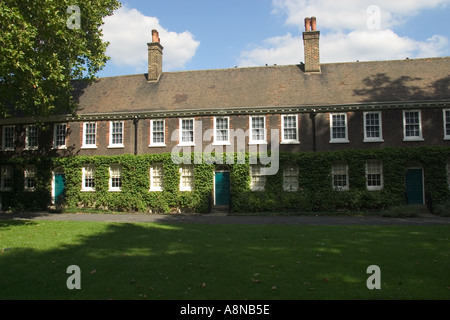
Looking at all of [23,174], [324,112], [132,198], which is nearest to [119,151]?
[132,198]

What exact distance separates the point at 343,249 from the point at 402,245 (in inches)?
77.4

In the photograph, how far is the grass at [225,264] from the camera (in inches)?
244

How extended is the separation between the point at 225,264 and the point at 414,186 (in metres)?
18.5

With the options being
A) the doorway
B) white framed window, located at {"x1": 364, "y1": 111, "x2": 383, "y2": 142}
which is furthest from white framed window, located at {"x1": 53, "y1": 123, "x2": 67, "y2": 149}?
white framed window, located at {"x1": 364, "y1": 111, "x2": 383, "y2": 142}

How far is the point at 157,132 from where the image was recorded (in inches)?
973

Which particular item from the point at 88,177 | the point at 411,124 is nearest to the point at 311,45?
the point at 411,124

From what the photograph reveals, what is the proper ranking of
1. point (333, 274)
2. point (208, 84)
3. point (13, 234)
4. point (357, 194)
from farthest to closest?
point (208, 84), point (357, 194), point (13, 234), point (333, 274)

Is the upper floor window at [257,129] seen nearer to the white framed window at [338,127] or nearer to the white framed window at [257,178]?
the white framed window at [257,178]

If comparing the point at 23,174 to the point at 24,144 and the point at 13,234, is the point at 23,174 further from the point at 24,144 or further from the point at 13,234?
the point at 13,234

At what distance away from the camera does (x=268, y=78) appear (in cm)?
2648

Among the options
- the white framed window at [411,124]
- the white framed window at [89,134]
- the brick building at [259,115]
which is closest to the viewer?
the white framed window at [411,124]

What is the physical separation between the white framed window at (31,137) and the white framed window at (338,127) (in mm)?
21164

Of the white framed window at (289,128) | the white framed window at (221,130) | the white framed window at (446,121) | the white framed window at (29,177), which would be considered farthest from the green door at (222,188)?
the white framed window at (446,121)

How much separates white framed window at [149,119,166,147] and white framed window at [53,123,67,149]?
6558 millimetres
